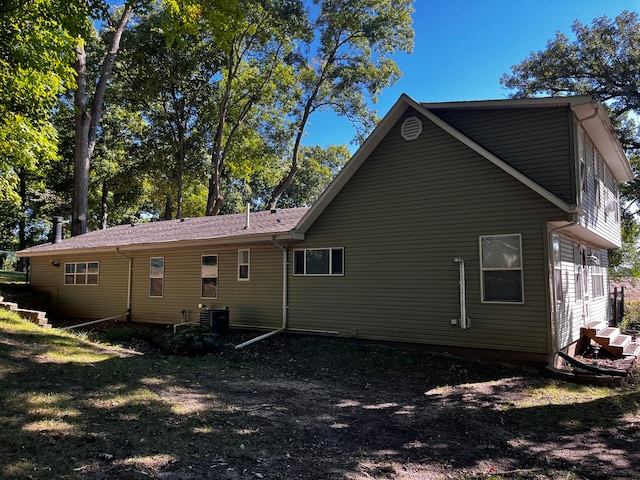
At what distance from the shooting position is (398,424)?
5.69m

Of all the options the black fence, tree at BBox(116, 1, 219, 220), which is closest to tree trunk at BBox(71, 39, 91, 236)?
tree at BBox(116, 1, 219, 220)

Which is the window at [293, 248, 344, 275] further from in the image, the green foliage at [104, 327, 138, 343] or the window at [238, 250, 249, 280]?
the green foliage at [104, 327, 138, 343]

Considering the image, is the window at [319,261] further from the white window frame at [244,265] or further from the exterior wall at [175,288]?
the white window frame at [244,265]

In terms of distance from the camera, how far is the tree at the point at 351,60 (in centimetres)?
2378

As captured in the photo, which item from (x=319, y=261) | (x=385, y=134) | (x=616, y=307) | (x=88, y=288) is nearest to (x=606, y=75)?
(x=616, y=307)

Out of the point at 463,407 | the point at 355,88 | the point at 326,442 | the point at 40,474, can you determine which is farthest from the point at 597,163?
the point at 355,88

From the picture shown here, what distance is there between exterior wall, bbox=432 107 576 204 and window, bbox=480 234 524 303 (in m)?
1.34

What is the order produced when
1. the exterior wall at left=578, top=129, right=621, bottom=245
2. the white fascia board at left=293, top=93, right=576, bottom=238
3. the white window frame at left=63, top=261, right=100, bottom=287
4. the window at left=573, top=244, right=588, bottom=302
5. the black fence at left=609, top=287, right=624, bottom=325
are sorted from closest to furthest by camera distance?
the white fascia board at left=293, top=93, right=576, bottom=238, the exterior wall at left=578, top=129, right=621, bottom=245, the window at left=573, top=244, right=588, bottom=302, the black fence at left=609, top=287, right=624, bottom=325, the white window frame at left=63, top=261, right=100, bottom=287

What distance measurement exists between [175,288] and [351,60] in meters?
17.9

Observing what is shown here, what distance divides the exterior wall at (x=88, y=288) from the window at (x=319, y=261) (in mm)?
7413

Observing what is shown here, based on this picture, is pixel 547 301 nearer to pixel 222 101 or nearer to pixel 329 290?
pixel 329 290

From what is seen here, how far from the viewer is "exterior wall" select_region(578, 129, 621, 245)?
9.73 metres

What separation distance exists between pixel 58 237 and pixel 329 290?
15.4m

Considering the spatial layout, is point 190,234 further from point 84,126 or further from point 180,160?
point 180,160
